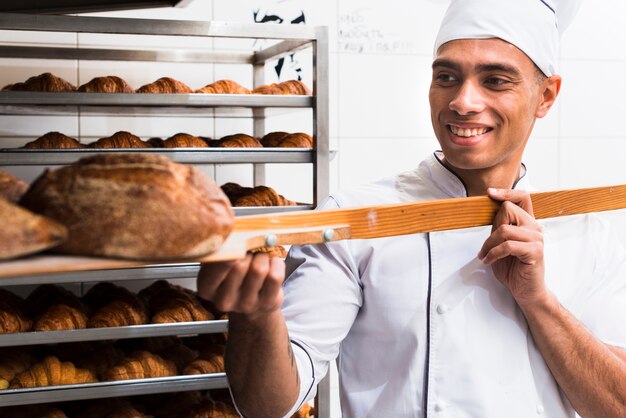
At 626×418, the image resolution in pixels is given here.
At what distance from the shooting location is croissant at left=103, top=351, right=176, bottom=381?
89.0 inches

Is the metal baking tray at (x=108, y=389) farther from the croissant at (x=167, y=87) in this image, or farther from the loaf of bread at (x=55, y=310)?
the croissant at (x=167, y=87)

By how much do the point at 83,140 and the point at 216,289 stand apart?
2.00 m

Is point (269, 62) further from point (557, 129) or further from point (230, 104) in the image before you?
point (557, 129)

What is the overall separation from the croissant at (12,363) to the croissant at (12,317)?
0.13 metres

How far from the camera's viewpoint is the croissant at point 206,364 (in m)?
2.33

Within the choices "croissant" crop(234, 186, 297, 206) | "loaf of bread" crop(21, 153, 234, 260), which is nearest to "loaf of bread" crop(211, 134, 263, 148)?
"croissant" crop(234, 186, 297, 206)

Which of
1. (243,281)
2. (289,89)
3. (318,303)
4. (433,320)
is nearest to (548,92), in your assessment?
(433,320)

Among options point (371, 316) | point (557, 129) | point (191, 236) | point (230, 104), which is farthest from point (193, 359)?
point (557, 129)

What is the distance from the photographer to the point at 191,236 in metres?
0.75

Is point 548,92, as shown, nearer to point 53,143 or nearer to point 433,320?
point 433,320

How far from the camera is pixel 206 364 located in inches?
92.7

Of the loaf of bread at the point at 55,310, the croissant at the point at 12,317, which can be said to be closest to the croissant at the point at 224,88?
the loaf of bread at the point at 55,310

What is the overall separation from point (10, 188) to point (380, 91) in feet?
8.51

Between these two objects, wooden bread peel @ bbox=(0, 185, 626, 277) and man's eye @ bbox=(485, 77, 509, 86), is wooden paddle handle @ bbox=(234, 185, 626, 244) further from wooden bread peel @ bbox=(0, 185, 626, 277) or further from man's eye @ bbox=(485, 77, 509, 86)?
man's eye @ bbox=(485, 77, 509, 86)
